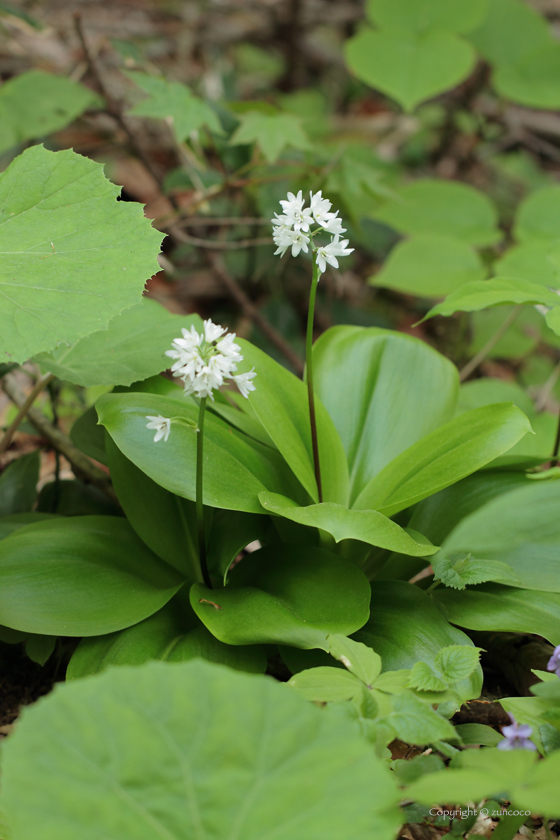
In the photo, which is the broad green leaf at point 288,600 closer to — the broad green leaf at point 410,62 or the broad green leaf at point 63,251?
the broad green leaf at point 63,251

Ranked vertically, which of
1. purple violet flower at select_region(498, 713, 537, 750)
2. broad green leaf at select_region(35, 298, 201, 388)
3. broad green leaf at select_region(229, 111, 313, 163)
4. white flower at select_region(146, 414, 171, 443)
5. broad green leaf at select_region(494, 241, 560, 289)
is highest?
broad green leaf at select_region(229, 111, 313, 163)

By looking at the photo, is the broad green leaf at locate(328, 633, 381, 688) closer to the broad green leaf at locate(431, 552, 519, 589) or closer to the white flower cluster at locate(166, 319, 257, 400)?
the broad green leaf at locate(431, 552, 519, 589)

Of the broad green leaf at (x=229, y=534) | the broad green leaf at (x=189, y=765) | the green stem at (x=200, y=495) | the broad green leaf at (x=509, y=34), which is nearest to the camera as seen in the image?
the broad green leaf at (x=189, y=765)

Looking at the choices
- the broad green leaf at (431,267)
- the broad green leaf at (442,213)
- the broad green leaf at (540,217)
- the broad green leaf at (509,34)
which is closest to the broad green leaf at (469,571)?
the broad green leaf at (431,267)

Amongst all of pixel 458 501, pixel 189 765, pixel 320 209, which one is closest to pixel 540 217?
pixel 458 501

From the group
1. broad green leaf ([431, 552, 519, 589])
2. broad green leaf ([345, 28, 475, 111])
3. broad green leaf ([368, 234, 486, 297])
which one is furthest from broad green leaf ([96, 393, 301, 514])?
broad green leaf ([345, 28, 475, 111])

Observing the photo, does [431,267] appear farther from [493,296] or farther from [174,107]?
[493,296]

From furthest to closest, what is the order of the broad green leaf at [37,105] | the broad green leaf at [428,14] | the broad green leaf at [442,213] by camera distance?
1. the broad green leaf at [428,14]
2. the broad green leaf at [442,213]
3. the broad green leaf at [37,105]
